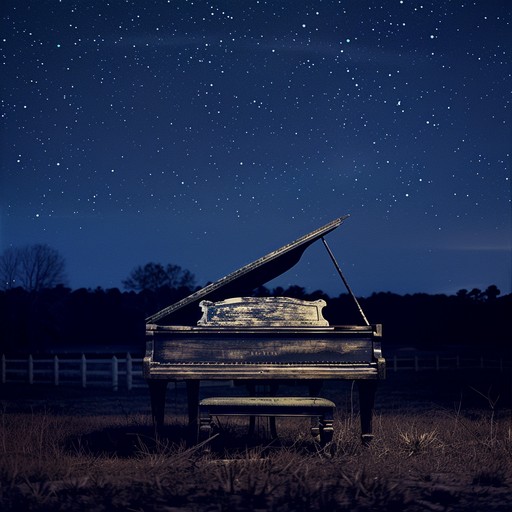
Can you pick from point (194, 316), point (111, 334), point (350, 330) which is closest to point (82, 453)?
point (194, 316)

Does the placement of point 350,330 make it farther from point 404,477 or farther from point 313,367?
point 404,477

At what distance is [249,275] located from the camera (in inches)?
322

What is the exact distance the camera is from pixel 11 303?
1529 inches

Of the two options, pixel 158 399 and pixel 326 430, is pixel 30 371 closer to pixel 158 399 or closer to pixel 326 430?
pixel 158 399

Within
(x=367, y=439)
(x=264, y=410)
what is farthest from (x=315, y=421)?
(x=264, y=410)

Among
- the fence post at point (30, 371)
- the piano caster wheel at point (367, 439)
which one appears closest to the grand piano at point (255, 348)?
the piano caster wheel at point (367, 439)

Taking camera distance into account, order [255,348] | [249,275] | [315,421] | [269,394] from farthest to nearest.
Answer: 1. [269,394]
2. [315,421]
3. [249,275]
4. [255,348]

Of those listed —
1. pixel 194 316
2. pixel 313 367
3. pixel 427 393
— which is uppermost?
pixel 194 316

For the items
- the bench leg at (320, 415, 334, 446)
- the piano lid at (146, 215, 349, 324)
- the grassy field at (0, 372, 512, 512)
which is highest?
the piano lid at (146, 215, 349, 324)

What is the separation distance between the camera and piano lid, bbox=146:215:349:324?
25.1ft

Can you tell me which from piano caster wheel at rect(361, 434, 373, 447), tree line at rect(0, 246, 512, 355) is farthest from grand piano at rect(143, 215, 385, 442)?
tree line at rect(0, 246, 512, 355)

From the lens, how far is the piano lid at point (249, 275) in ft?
25.1

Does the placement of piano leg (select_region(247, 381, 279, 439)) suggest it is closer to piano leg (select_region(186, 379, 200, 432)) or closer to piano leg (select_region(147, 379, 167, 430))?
piano leg (select_region(186, 379, 200, 432))

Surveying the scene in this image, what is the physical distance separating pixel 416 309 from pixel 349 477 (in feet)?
176
